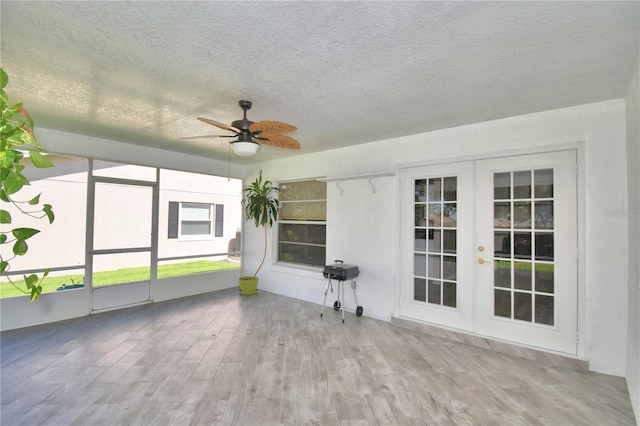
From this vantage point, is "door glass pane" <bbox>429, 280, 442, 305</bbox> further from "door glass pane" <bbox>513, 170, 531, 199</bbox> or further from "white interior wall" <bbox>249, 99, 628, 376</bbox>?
"door glass pane" <bbox>513, 170, 531, 199</bbox>

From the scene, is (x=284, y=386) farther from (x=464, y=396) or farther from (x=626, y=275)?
(x=626, y=275)

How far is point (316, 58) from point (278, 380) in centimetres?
285

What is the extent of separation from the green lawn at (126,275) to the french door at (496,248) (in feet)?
13.0

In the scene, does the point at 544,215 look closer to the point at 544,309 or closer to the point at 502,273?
the point at 502,273

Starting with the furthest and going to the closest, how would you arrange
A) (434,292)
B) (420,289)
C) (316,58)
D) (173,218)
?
(173,218) → (420,289) → (434,292) → (316,58)

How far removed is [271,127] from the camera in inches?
110

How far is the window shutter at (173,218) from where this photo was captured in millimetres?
5660

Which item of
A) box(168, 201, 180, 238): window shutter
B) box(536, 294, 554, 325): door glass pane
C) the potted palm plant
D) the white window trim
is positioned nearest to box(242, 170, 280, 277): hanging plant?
the potted palm plant

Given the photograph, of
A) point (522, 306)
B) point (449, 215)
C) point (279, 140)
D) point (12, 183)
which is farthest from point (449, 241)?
point (12, 183)

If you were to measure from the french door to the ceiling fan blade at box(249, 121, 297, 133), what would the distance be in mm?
2360

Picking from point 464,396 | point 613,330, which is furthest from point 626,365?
point 464,396

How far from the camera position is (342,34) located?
209cm

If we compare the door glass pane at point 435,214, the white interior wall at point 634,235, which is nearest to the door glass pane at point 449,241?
the door glass pane at point 435,214

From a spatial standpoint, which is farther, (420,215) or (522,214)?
(420,215)
